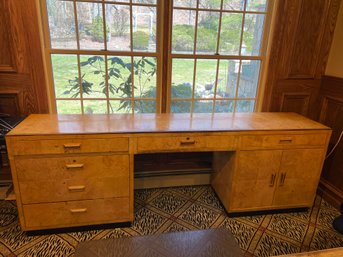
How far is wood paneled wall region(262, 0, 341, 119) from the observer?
2.33 metres

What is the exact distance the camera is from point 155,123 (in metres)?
2.02

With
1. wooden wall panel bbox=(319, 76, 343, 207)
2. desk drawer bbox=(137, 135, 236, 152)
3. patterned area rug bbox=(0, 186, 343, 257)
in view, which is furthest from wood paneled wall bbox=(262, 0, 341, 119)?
patterned area rug bbox=(0, 186, 343, 257)

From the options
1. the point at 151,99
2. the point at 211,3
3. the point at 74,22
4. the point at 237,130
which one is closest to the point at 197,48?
the point at 211,3

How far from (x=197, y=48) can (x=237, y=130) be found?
885mm

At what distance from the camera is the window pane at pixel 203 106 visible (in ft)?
8.22

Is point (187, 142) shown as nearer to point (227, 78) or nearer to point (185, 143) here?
point (185, 143)

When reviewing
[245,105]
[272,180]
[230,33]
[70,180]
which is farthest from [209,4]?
[70,180]

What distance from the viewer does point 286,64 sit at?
2.46 m

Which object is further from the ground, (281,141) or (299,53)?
(299,53)

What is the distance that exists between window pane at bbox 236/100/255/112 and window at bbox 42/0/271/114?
24mm

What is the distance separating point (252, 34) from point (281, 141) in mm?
1070

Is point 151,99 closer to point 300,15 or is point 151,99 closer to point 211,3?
point 211,3

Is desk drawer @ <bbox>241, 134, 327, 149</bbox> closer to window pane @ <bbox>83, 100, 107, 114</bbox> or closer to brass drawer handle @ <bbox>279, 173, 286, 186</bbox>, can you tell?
brass drawer handle @ <bbox>279, 173, 286, 186</bbox>

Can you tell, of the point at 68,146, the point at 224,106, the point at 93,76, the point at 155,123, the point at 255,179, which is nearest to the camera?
the point at 68,146
